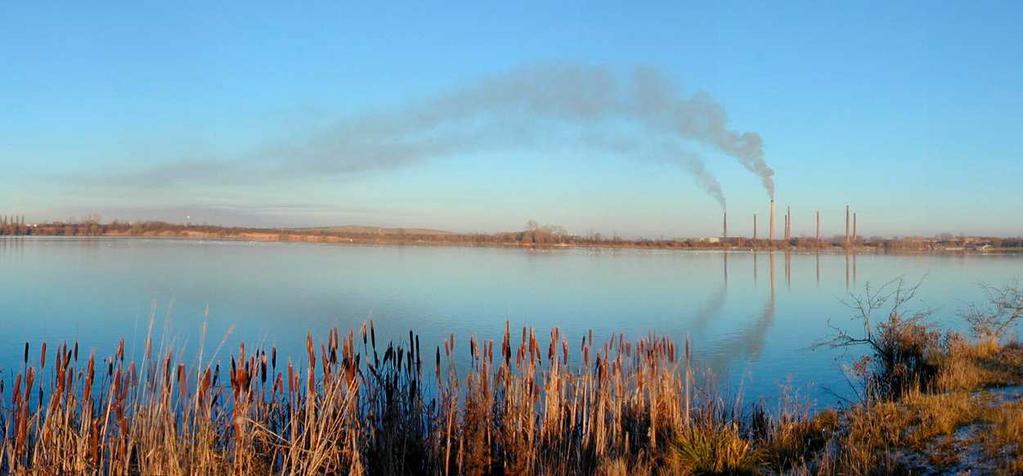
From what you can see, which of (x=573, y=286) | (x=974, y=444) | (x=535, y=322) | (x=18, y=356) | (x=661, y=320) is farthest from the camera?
(x=573, y=286)

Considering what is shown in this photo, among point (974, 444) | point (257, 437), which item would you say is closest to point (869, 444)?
point (974, 444)

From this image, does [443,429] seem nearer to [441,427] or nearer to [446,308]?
[441,427]

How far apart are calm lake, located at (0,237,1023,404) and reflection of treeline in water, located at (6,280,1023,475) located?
30.8 inches

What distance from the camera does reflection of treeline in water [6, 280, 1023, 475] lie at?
164 inches

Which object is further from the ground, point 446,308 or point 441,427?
point 441,427

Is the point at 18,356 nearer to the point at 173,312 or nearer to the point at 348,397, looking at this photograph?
the point at 173,312

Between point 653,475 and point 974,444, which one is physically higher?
point 974,444

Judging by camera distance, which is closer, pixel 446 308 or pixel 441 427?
pixel 441 427

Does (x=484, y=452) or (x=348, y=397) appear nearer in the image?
(x=348, y=397)

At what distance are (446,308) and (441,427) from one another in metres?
10.9

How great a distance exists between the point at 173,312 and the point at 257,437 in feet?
33.7

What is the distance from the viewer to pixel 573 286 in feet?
74.6

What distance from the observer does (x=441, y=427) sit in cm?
514

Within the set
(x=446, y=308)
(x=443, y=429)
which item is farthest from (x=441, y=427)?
(x=446, y=308)
